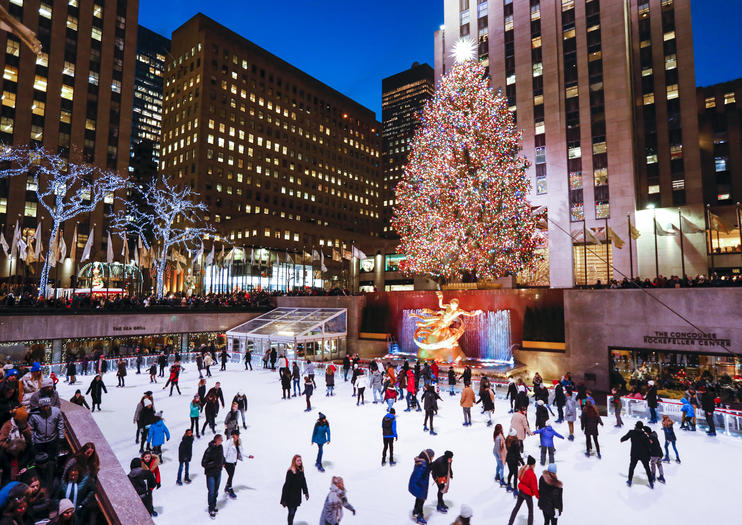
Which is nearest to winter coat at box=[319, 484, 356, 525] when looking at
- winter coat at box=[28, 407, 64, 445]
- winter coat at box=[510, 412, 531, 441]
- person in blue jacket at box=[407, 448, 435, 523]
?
person in blue jacket at box=[407, 448, 435, 523]

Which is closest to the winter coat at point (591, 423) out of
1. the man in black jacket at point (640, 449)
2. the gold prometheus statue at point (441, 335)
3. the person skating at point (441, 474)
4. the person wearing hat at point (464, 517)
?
the man in black jacket at point (640, 449)

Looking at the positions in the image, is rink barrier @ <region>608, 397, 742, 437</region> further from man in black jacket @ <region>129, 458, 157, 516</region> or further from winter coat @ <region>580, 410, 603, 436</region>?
man in black jacket @ <region>129, 458, 157, 516</region>

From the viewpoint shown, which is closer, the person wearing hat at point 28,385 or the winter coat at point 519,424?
the person wearing hat at point 28,385

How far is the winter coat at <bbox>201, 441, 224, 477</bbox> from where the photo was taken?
8.33m

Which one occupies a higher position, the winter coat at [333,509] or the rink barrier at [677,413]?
the winter coat at [333,509]

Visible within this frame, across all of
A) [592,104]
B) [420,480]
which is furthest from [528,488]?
[592,104]

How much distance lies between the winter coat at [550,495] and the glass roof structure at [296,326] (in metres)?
21.5

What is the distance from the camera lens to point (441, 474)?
8.27 metres

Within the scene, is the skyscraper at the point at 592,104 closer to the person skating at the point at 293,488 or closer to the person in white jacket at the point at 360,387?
the person in white jacket at the point at 360,387

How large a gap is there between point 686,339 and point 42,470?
2338 centimetres

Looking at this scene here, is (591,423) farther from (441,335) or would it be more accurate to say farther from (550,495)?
(441,335)

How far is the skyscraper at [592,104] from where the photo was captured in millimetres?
38312

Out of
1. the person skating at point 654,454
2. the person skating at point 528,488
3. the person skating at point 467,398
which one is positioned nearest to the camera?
the person skating at point 528,488

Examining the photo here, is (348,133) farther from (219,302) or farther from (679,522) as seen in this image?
(679,522)
